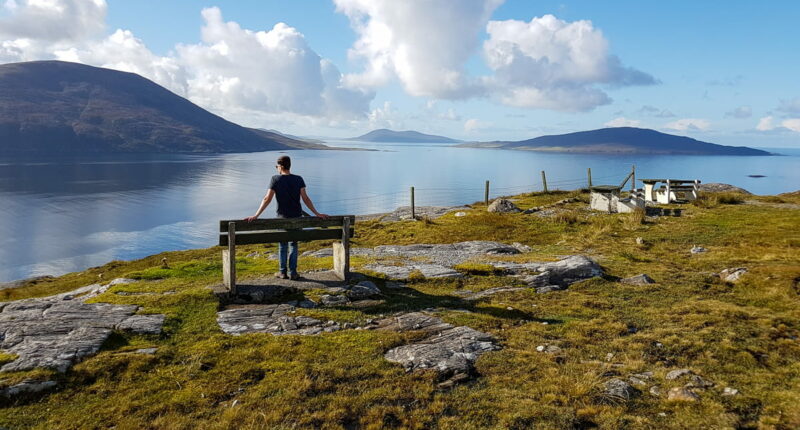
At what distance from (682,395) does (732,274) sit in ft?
32.8

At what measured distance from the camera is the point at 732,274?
1429 cm

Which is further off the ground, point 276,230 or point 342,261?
point 276,230

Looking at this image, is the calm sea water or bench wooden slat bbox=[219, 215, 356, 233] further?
the calm sea water

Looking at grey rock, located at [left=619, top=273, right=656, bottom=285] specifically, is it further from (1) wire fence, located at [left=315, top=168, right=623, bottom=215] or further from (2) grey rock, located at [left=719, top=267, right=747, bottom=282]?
(1) wire fence, located at [left=315, top=168, right=623, bottom=215]

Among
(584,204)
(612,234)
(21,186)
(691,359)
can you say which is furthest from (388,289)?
(21,186)

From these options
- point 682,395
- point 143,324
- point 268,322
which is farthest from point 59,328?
point 682,395

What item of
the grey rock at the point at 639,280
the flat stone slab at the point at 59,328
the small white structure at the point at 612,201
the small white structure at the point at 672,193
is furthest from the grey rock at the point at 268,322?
the small white structure at the point at 672,193

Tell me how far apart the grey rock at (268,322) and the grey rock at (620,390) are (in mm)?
5340

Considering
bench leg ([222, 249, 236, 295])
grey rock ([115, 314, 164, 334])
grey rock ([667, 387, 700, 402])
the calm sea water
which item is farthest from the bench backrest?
the calm sea water

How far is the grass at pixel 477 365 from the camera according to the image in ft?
20.2

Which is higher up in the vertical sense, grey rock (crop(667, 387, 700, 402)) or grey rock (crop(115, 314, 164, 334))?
grey rock (crop(115, 314, 164, 334))

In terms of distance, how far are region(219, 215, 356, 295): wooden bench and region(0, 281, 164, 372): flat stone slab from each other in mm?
2000

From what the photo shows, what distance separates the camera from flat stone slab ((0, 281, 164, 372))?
723 centimetres

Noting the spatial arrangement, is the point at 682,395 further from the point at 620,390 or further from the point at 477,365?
the point at 477,365
